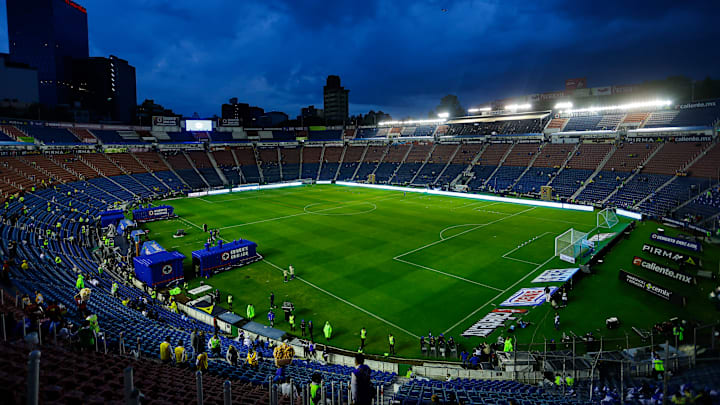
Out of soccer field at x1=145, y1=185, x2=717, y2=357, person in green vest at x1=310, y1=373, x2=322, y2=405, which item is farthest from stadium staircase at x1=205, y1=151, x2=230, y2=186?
person in green vest at x1=310, y1=373, x2=322, y2=405

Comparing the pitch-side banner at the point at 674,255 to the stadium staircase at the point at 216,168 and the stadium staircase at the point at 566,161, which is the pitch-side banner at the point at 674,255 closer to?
the stadium staircase at the point at 566,161

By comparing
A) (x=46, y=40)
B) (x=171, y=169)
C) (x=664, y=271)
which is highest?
(x=46, y=40)

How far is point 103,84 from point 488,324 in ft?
687

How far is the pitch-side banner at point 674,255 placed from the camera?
26.9 meters

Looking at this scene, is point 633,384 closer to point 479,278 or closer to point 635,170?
point 479,278

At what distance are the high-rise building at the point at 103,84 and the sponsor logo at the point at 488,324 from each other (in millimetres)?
190803

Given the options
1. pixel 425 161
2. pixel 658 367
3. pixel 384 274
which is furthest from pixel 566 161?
pixel 658 367

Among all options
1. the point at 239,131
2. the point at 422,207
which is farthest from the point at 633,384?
the point at 239,131

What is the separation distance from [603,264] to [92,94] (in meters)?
210

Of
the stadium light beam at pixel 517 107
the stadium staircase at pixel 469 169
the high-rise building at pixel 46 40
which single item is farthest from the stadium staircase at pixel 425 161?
the high-rise building at pixel 46 40

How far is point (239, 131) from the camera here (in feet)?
339

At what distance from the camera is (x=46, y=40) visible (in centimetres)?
15950

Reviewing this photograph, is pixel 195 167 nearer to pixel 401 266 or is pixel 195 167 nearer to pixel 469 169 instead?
pixel 469 169

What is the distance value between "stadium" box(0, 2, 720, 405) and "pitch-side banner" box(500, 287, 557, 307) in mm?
130
